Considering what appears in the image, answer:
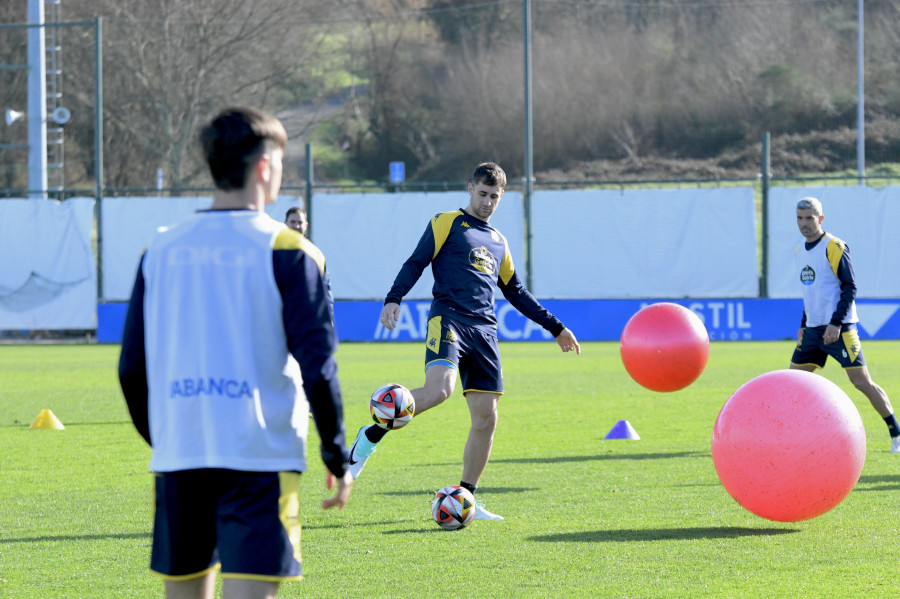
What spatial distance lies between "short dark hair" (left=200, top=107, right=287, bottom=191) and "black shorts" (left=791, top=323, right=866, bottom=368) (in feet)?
24.8

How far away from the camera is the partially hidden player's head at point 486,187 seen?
749cm

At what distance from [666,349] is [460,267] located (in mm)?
3660

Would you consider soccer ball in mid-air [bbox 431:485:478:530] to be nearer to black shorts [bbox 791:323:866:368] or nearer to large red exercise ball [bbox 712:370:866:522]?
large red exercise ball [bbox 712:370:866:522]

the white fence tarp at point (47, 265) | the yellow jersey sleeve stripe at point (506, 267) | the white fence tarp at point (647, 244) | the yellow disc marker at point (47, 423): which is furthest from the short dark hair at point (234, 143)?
the white fence tarp at point (47, 265)

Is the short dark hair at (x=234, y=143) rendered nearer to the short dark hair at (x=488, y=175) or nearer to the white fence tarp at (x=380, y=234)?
the short dark hair at (x=488, y=175)

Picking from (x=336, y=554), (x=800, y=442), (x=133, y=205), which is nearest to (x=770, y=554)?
(x=800, y=442)

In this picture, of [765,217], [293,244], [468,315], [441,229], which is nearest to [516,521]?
[468,315]

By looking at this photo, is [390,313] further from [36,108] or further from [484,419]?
[36,108]

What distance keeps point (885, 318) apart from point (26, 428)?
716 inches

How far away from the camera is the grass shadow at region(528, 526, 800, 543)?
6.81 m

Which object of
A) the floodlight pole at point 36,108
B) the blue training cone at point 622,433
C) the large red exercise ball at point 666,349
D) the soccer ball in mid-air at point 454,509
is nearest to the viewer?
the soccer ball in mid-air at point 454,509

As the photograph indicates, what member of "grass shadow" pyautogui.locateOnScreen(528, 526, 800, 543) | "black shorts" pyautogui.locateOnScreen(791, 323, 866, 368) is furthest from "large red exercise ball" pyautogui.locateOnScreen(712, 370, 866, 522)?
"black shorts" pyautogui.locateOnScreen(791, 323, 866, 368)

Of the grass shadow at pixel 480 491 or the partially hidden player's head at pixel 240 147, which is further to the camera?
the grass shadow at pixel 480 491

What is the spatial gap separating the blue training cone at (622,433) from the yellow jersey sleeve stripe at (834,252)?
7.69 feet
